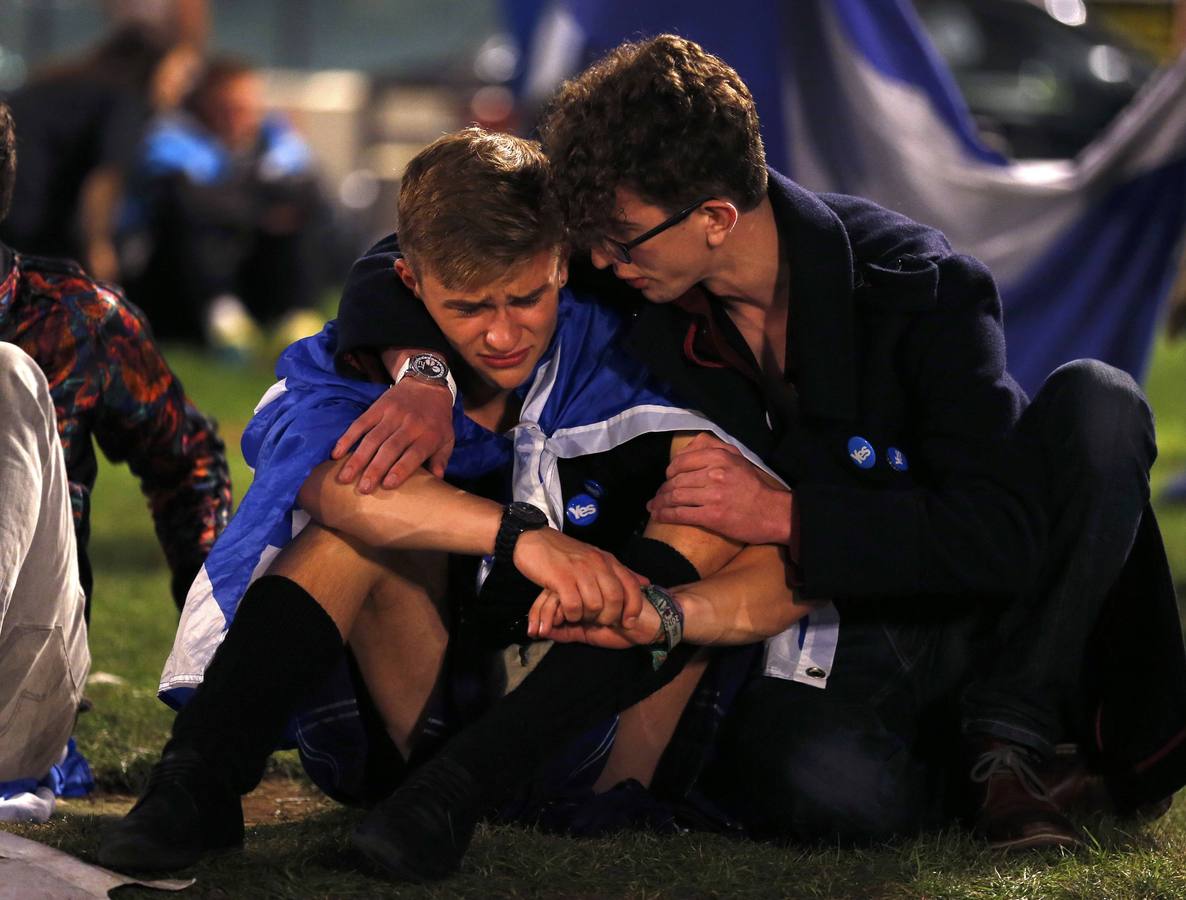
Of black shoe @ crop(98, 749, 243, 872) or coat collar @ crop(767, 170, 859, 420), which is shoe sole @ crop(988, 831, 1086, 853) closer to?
coat collar @ crop(767, 170, 859, 420)

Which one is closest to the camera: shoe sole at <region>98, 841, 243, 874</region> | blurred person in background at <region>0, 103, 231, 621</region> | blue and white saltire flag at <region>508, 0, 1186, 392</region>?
shoe sole at <region>98, 841, 243, 874</region>

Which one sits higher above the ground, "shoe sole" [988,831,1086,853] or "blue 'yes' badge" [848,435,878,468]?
"blue 'yes' badge" [848,435,878,468]

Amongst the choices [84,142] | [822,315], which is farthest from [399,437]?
[84,142]

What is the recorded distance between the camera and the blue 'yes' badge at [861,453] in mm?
3012

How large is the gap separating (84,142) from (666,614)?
7464mm

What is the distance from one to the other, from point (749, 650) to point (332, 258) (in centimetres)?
908

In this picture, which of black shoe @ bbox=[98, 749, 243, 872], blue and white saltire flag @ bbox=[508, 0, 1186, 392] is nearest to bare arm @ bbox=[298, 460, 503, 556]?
black shoe @ bbox=[98, 749, 243, 872]

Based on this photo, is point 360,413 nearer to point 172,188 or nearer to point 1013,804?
point 1013,804

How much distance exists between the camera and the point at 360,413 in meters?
3.03

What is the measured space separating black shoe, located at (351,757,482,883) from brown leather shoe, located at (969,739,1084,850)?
0.86m

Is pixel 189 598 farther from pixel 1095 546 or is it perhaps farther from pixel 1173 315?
pixel 1173 315

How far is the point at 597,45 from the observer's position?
22.5 ft

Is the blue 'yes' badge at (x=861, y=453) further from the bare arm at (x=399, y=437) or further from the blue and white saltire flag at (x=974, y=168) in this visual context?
the blue and white saltire flag at (x=974, y=168)

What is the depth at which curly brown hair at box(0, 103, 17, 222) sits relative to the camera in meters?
3.17
